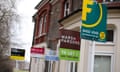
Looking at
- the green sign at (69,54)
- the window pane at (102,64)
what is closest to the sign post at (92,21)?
the green sign at (69,54)

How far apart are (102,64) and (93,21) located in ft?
21.1

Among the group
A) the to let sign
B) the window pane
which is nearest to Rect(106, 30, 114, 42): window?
the window pane

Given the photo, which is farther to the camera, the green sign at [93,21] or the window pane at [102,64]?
the window pane at [102,64]

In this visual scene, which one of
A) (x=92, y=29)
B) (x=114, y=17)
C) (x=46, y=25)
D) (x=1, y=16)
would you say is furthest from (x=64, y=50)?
(x=1, y=16)

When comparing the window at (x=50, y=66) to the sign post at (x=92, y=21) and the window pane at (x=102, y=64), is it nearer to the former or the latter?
the window pane at (x=102, y=64)

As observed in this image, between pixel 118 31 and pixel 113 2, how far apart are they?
5.38ft

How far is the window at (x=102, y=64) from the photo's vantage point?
14163 mm

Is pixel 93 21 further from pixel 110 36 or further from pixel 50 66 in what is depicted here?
pixel 50 66

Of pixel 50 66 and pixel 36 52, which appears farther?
pixel 50 66

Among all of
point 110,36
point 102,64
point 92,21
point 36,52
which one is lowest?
point 102,64

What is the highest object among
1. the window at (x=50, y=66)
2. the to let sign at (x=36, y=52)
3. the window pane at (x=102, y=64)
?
the to let sign at (x=36, y=52)

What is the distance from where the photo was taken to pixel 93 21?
824 centimetres

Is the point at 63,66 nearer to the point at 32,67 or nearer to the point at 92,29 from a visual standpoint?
the point at 92,29

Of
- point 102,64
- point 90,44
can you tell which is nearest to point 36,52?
point 90,44
